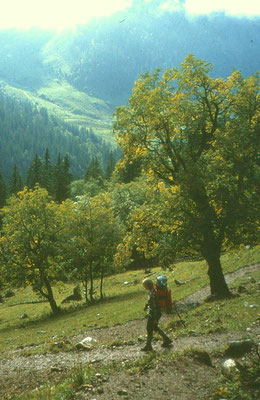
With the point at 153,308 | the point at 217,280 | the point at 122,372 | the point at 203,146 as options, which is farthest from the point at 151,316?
the point at 203,146

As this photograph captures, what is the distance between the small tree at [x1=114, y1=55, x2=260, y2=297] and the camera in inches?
906

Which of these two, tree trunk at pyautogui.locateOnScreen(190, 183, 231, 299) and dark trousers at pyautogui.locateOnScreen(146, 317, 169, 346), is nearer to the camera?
dark trousers at pyautogui.locateOnScreen(146, 317, 169, 346)

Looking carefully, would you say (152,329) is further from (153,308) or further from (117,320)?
(117,320)

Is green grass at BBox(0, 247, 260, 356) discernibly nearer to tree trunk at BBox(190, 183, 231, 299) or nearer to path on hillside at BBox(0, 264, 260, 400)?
path on hillside at BBox(0, 264, 260, 400)

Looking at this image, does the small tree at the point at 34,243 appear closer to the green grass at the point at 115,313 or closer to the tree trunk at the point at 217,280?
the green grass at the point at 115,313

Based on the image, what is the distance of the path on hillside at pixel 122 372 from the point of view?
10.0 m

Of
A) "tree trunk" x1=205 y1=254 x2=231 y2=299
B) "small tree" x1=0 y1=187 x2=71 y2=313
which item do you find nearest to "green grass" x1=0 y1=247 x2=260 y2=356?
"tree trunk" x1=205 y1=254 x2=231 y2=299

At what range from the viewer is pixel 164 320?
75.6ft

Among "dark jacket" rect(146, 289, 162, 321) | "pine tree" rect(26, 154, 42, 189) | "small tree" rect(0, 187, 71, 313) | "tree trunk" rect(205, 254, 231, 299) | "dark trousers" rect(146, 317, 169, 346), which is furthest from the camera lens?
"pine tree" rect(26, 154, 42, 189)

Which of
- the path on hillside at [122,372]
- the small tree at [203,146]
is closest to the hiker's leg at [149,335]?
the path on hillside at [122,372]

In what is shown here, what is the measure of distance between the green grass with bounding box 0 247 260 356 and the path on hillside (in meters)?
1.45

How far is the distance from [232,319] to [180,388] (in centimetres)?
834

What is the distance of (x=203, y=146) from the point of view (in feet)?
83.0

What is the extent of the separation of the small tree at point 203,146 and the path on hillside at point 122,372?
714 centimetres
